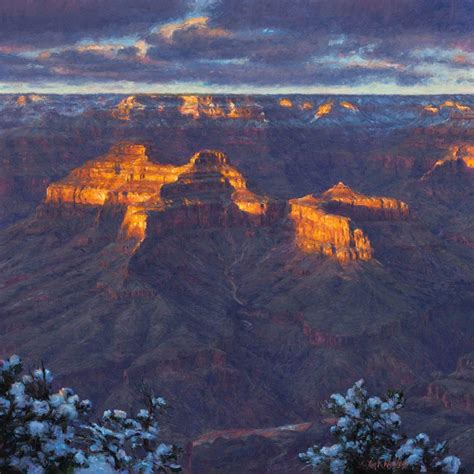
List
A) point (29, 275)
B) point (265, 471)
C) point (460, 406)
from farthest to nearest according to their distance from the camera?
1. point (29, 275)
2. point (460, 406)
3. point (265, 471)

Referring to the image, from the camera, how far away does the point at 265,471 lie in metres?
100

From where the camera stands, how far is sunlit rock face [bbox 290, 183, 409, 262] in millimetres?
175000

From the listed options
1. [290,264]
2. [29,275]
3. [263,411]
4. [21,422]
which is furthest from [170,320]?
[21,422]

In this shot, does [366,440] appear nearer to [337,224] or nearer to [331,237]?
[337,224]

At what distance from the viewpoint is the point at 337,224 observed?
176125 millimetres

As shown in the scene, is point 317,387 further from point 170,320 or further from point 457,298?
point 457,298

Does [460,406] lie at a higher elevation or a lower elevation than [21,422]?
lower

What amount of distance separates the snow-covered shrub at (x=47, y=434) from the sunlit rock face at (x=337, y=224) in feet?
498

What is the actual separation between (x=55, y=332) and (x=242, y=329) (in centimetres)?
3252

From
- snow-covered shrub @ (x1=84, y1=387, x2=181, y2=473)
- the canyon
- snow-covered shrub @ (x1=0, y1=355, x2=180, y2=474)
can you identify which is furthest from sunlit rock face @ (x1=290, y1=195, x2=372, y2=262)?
snow-covered shrub @ (x1=0, y1=355, x2=180, y2=474)

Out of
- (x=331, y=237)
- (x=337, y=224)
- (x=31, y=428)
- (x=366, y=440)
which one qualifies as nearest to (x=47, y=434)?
(x=31, y=428)

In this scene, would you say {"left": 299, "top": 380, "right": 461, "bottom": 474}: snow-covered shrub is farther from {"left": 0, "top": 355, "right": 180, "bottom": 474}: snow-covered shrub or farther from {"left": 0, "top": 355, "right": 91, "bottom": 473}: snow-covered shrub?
{"left": 0, "top": 355, "right": 91, "bottom": 473}: snow-covered shrub

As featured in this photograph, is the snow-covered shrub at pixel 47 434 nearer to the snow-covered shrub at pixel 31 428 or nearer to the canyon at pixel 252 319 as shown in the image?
the snow-covered shrub at pixel 31 428

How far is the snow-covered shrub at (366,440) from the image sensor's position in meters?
24.9
